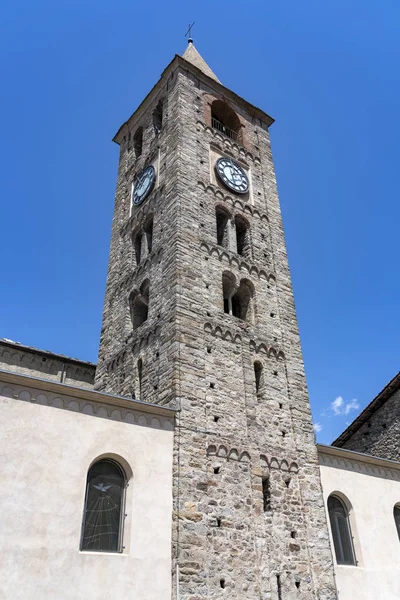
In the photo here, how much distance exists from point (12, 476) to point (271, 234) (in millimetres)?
12148

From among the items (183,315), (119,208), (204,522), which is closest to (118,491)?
(204,522)

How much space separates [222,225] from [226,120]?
687 centimetres

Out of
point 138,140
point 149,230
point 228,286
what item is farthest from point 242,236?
point 138,140

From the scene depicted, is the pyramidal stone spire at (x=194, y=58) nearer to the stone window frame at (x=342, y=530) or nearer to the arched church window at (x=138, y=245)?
the arched church window at (x=138, y=245)

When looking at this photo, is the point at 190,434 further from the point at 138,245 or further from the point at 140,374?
the point at 138,245

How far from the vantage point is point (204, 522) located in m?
10.4

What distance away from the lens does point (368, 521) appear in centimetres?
1334

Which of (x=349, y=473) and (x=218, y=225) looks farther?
(x=218, y=225)

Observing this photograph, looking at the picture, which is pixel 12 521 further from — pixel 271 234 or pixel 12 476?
pixel 271 234

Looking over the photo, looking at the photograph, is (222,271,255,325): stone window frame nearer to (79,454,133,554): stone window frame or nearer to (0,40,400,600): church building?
(0,40,400,600): church building

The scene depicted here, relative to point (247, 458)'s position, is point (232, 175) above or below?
above

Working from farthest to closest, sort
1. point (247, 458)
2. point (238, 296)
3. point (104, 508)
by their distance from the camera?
point (238, 296), point (247, 458), point (104, 508)

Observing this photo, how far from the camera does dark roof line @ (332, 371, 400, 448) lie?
18844mm

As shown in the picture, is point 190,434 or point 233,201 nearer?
point 190,434
